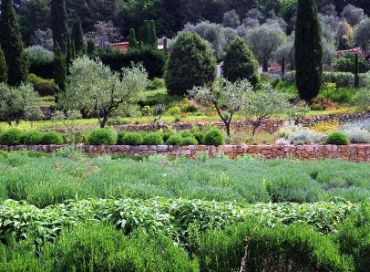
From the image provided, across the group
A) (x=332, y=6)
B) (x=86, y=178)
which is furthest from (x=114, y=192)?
(x=332, y=6)

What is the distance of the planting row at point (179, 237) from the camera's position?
4.20 meters

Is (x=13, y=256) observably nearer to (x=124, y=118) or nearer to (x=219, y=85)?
(x=219, y=85)

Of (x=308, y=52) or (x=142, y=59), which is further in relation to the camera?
(x=142, y=59)

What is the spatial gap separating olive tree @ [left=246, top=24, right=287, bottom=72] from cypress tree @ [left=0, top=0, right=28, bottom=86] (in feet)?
75.2

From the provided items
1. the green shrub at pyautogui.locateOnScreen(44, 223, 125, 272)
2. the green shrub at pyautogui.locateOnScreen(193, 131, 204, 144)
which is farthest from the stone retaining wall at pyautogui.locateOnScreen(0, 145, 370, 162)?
the green shrub at pyautogui.locateOnScreen(44, 223, 125, 272)

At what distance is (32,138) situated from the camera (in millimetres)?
18203

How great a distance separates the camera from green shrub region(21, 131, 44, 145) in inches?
717

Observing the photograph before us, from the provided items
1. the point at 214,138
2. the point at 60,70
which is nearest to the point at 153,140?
the point at 214,138

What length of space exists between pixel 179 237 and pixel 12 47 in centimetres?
3024

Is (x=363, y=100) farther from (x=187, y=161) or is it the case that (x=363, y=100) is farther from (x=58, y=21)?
(x=58, y=21)

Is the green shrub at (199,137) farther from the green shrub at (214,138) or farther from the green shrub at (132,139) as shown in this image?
the green shrub at (132,139)

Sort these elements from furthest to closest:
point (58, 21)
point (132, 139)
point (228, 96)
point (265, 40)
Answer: point (58, 21), point (265, 40), point (228, 96), point (132, 139)

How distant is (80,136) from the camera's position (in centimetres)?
1925

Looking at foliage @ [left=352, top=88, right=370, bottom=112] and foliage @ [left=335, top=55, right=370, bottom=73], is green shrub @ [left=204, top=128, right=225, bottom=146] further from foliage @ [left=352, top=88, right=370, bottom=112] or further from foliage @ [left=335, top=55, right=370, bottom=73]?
foliage @ [left=335, top=55, right=370, bottom=73]
